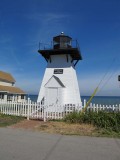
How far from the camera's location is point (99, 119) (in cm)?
1040

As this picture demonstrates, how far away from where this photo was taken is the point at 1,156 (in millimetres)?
5203

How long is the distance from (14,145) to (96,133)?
12.1 ft

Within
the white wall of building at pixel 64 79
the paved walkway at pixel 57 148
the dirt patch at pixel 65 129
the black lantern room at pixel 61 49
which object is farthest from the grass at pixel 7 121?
the black lantern room at pixel 61 49

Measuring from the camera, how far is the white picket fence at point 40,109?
41.1 ft

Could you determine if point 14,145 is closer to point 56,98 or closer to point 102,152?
point 102,152

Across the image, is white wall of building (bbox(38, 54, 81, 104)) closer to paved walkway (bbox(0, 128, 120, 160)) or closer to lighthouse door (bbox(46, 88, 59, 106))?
lighthouse door (bbox(46, 88, 59, 106))

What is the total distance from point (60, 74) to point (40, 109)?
20.5ft

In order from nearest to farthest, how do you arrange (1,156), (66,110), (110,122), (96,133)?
(1,156)
(96,133)
(110,122)
(66,110)

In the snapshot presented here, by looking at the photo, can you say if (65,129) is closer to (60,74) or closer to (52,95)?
(52,95)

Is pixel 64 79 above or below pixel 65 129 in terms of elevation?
above

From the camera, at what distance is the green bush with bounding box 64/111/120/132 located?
31.8ft

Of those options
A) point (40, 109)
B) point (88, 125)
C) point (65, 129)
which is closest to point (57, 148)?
point (65, 129)

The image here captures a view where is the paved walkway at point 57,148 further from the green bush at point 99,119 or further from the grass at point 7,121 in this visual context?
the grass at point 7,121

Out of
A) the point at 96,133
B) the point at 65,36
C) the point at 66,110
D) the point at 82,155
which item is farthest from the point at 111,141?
the point at 65,36
